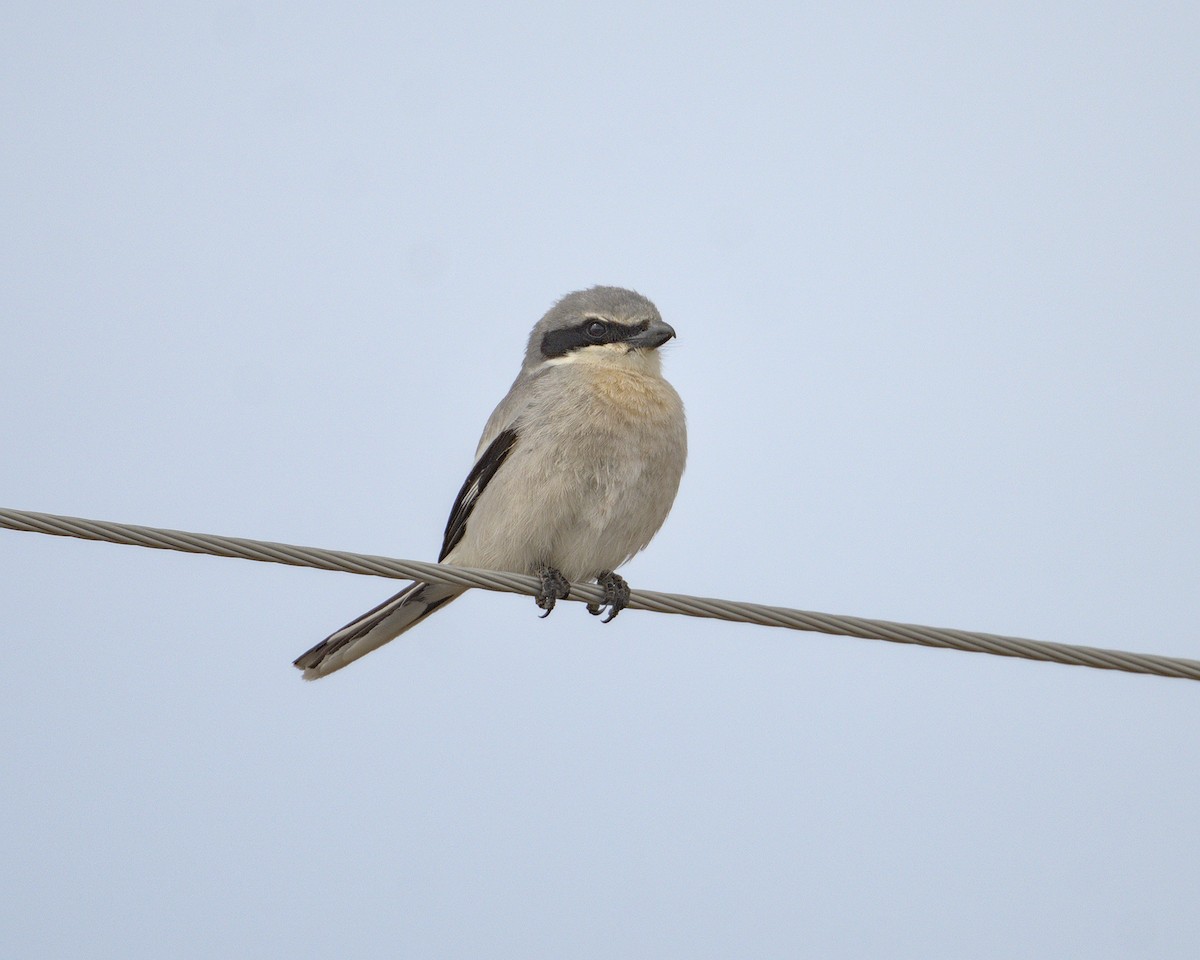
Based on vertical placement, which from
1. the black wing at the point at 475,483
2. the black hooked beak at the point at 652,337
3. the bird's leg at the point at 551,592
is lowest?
the bird's leg at the point at 551,592

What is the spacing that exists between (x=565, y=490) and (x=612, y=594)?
1.67 ft

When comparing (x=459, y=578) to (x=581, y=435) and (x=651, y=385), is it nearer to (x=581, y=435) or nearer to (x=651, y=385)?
(x=581, y=435)

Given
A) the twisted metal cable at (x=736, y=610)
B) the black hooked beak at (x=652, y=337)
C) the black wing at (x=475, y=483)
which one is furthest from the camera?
the black hooked beak at (x=652, y=337)

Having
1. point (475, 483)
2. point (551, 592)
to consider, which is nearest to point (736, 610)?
point (551, 592)

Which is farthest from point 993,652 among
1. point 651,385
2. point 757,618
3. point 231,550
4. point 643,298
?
point 643,298

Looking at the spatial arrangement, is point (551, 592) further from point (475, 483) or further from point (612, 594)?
point (475, 483)

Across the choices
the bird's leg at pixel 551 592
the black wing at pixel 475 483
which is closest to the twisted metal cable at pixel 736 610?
the bird's leg at pixel 551 592

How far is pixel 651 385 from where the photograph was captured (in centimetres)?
669

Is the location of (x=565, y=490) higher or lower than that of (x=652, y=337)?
lower

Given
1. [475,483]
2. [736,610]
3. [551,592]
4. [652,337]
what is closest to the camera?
[736,610]

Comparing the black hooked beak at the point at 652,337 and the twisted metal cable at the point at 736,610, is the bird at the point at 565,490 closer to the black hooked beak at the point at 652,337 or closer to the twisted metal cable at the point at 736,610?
the black hooked beak at the point at 652,337

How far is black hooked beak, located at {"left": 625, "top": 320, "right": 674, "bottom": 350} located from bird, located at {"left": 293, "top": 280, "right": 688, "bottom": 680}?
0.13 metres

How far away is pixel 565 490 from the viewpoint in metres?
6.15

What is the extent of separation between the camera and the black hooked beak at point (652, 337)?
6.94 meters
